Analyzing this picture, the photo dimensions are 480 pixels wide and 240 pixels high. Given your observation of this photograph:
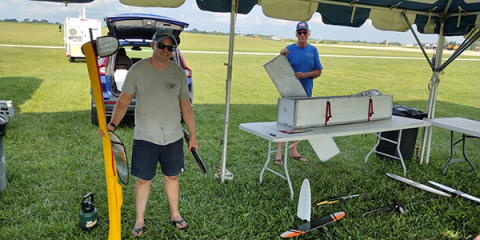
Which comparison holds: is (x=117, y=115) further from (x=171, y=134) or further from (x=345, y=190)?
(x=345, y=190)

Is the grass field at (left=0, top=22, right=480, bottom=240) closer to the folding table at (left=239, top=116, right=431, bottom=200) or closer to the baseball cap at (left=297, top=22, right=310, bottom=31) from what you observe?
the folding table at (left=239, top=116, right=431, bottom=200)

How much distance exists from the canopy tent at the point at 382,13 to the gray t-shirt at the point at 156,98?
3.05 feet

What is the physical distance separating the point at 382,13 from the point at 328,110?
5.16 feet

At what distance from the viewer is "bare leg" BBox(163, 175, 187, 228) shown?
2.56 metres

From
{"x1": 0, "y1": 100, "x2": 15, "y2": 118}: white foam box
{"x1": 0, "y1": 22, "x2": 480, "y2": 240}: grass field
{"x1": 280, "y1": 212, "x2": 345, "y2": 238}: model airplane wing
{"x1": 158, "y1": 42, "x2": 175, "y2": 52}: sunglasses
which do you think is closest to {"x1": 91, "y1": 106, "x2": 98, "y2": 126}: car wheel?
{"x1": 0, "y1": 22, "x2": 480, "y2": 240}: grass field

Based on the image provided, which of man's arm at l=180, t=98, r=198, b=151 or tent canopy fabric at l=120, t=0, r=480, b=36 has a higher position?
A: tent canopy fabric at l=120, t=0, r=480, b=36

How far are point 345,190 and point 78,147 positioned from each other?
3436 mm

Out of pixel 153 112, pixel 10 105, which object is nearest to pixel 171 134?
pixel 153 112

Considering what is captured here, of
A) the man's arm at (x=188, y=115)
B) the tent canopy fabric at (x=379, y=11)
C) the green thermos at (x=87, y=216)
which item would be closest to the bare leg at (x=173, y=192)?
the man's arm at (x=188, y=115)

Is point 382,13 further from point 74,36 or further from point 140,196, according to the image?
point 74,36

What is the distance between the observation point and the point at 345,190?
11.7ft

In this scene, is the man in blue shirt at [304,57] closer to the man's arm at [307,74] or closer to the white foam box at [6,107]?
the man's arm at [307,74]

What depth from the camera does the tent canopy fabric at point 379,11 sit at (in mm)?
3402

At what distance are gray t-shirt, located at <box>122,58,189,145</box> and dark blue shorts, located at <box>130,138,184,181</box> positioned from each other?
0.05 meters
